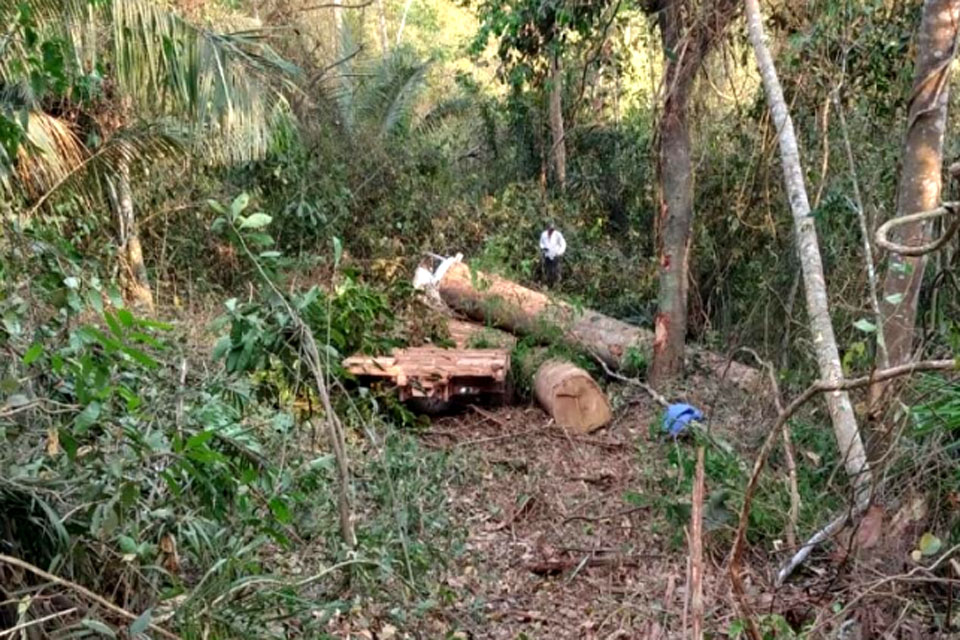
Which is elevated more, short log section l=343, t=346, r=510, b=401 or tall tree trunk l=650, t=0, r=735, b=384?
tall tree trunk l=650, t=0, r=735, b=384

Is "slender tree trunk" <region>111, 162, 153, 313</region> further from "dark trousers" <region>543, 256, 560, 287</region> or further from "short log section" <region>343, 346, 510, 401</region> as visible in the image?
"dark trousers" <region>543, 256, 560, 287</region>

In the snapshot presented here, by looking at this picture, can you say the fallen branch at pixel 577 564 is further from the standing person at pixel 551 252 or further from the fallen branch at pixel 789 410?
the standing person at pixel 551 252

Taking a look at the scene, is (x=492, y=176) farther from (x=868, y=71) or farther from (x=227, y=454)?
(x=227, y=454)

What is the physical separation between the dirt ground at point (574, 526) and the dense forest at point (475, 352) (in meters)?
0.03

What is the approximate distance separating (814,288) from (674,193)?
2.73 m

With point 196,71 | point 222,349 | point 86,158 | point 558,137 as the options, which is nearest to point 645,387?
→ point 222,349

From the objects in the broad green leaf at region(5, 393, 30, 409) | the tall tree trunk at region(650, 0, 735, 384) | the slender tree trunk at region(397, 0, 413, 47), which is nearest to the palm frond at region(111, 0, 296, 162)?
the broad green leaf at region(5, 393, 30, 409)

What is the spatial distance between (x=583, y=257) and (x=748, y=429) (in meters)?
6.33

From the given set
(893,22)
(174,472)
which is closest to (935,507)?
(174,472)

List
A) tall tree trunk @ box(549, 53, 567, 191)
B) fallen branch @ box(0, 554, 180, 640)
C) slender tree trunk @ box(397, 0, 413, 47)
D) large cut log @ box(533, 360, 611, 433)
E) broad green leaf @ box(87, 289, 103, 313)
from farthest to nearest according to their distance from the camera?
slender tree trunk @ box(397, 0, 413, 47)
tall tree trunk @ box(549, 53, 567, 191)
large cut log @ box(533, 360, 611, 433)
broad green leaf @ box(87, 289, 103, 313)
fallen branch @ box(0, 554, 180, 640)

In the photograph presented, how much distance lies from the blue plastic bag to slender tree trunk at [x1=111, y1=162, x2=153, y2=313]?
5443 millimetres

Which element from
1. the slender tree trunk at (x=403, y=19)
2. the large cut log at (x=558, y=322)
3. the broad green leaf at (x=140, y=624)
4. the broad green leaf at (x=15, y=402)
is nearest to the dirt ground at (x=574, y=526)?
the large cut log at (x=558, y=322)

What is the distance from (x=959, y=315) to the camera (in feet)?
14.0

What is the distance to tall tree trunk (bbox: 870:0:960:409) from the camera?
12.6 feet
